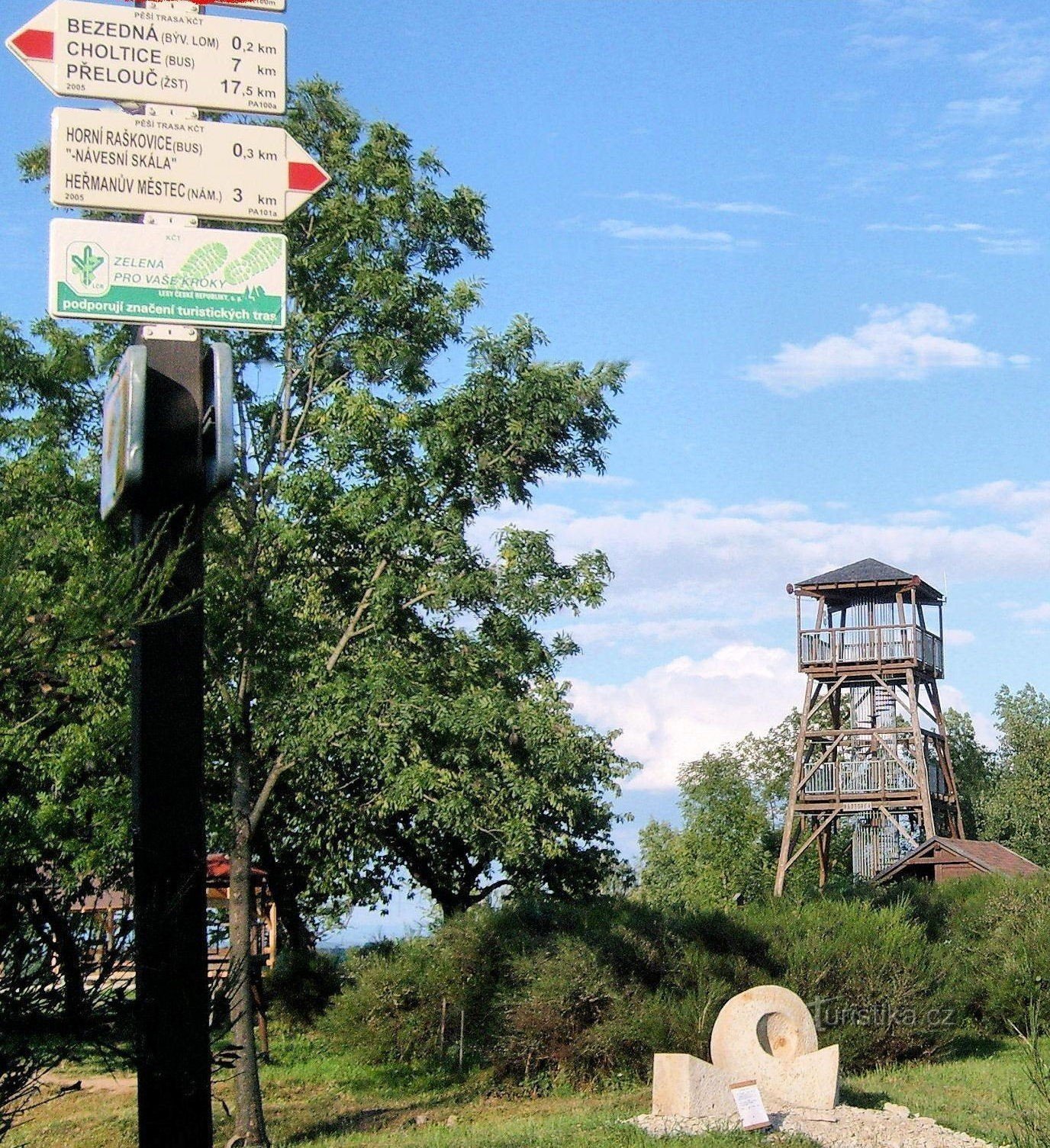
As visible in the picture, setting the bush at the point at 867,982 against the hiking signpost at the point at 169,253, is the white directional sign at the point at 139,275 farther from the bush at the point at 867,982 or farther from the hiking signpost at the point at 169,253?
the bush at the point at 867,982

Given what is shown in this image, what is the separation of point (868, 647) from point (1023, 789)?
68.4ft

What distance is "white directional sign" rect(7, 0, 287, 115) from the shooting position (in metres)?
4.35

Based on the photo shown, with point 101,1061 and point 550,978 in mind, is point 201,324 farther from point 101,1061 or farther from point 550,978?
point 550,978

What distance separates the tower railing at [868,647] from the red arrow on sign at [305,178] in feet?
102

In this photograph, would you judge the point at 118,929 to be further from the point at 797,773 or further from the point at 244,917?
the point at 797,773

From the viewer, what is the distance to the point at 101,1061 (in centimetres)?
399

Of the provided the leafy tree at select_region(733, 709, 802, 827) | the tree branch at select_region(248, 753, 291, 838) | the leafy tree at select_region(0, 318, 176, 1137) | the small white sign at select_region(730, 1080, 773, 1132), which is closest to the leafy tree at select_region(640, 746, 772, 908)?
the leafy tree at select_region(733, 709, 802, 827)

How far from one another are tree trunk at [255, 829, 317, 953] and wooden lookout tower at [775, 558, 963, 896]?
1257 cm

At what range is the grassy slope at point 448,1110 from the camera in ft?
39.4

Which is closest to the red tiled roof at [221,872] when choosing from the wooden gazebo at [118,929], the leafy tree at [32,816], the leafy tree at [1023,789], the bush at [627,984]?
the bush at [627,984]

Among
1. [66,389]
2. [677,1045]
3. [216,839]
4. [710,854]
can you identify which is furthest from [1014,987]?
[710,854]

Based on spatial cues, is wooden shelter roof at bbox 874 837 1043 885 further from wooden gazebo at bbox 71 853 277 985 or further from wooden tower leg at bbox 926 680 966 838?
wooden gazebo at bbox 71 853 277 985

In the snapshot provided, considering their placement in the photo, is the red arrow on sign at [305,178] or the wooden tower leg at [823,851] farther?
the wooden tower leg at [823,851]

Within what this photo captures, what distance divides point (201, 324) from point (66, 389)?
1261 centimetres
